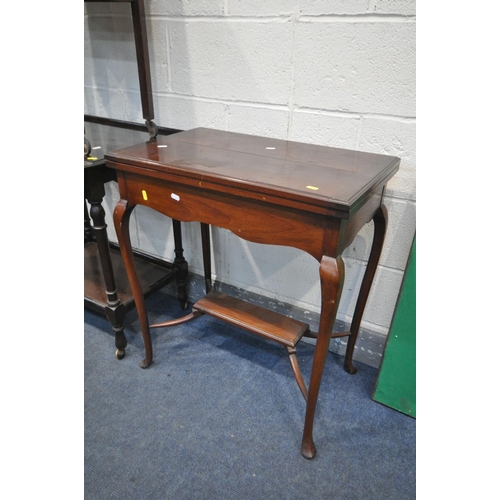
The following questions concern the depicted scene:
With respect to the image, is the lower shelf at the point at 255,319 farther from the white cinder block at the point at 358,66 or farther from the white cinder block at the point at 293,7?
the white cinder block at the point at 293,7

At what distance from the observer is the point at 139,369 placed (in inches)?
56.8

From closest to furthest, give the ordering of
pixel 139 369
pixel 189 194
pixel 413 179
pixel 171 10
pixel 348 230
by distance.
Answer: pixel 348 230
pixel 189 194
pixel 413 179
pixel 171 10
pixel 139 369

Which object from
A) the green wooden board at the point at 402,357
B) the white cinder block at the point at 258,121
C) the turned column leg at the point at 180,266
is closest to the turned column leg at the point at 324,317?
the green wooden board at the point at 402,357

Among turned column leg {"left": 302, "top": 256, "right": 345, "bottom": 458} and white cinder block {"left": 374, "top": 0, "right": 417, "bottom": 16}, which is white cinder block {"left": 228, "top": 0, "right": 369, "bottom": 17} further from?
turned column leg {"left": 302, "top": 256, "right": 345, "bottom": 458}

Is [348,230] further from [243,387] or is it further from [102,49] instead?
[102,49]

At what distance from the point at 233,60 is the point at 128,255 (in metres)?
0.74

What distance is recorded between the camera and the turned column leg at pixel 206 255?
1570mm

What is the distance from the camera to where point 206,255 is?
63.8 inches

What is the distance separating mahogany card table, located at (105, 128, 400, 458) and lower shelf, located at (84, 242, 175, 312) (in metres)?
0.26

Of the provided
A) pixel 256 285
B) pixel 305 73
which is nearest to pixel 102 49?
pixel 305 73

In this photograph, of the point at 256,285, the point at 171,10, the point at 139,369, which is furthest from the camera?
the point at 256,285

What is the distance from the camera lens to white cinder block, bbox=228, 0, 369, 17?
1037 millimetres

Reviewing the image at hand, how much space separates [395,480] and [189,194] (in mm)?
1000

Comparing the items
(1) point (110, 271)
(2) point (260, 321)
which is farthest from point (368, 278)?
(1) point (110, 271)
